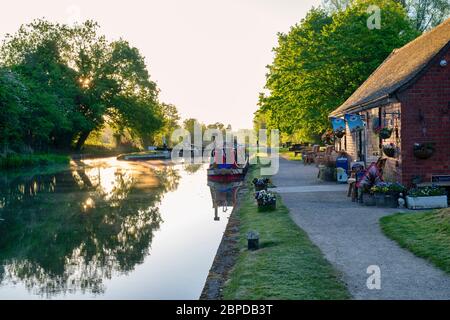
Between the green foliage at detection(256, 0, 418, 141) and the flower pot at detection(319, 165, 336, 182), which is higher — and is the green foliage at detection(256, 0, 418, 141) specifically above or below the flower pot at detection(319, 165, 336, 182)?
above

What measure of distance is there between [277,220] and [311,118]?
22.2 metres

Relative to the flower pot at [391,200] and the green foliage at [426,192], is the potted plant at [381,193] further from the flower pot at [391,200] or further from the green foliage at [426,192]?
the green foliage at [426,192]

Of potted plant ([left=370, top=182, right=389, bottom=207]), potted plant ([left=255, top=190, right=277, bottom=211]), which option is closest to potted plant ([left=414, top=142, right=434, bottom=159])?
potted plant ([left=370, top=182, right=389, bottom=207])

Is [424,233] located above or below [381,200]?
below

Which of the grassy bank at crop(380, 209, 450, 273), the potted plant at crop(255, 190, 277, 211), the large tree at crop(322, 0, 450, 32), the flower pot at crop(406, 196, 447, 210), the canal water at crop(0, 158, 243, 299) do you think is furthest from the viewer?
the large tree at crop(322, 0, 450, 32)

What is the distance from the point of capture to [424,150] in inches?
618

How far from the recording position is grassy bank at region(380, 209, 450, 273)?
8961 mm

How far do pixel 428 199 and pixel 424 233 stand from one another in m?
4.02

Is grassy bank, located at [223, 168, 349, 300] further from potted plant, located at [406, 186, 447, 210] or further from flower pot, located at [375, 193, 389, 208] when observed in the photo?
potted plant, located at [406, 186, 447, 210]

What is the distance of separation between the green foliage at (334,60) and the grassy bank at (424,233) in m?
20.9

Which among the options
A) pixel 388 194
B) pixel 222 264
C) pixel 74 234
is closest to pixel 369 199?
pixel 388 194

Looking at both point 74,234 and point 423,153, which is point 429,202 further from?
point 74,234

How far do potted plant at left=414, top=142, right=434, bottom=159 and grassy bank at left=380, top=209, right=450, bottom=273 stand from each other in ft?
11.2

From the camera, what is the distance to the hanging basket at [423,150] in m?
15.7
